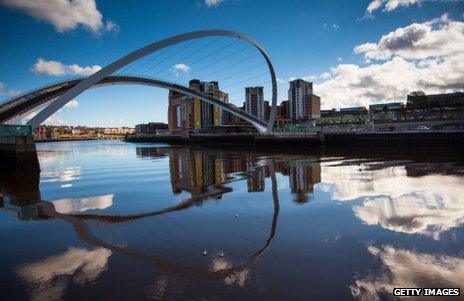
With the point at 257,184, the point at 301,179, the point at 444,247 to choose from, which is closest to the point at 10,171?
the point at 257,184

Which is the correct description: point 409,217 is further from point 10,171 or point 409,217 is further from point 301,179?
point 10,171

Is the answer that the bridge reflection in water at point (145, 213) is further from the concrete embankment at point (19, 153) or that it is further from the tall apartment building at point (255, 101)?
the tall apartment building at point (255, 101)

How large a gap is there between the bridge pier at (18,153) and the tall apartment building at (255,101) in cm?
16578

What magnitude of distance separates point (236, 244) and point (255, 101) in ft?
604

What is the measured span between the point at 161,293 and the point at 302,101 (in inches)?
6842

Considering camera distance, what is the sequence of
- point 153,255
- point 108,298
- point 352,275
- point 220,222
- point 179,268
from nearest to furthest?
1. point 108,298
2. point 352,275
3. point 179,268
4. point 153,255
5. point 220,222

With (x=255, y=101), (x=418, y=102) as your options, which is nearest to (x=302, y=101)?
(x=255, y=101)

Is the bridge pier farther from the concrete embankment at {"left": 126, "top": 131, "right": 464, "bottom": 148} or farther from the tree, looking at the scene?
the tree

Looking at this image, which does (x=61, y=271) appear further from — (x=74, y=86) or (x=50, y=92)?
(x=50, y=92)

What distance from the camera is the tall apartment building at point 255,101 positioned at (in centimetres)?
18700

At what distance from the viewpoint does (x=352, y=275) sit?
17.2 ft

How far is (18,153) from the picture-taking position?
2278cm

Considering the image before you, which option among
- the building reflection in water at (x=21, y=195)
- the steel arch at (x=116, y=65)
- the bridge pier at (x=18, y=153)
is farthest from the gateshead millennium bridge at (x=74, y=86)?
the building reflection in water at (x=21, y=195)

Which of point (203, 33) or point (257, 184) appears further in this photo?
point (203, 33)
